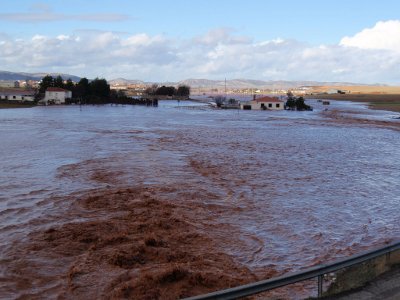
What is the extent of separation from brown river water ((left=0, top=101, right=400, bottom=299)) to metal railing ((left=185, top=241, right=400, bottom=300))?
2.08 meters

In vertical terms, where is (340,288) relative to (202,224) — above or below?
above

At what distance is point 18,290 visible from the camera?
356 inches

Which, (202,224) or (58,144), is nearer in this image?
(202,224)

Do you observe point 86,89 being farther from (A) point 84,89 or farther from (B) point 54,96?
(B) point 54,96

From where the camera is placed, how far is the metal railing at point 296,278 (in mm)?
5561

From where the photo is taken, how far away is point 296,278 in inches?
243

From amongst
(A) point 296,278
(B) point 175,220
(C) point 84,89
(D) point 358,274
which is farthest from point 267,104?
(A) point 296,278

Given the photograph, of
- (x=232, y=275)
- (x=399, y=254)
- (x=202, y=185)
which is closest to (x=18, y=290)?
(x=232, y=275)

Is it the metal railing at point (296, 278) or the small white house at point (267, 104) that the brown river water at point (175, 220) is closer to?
the metal railing at point (296, 278)

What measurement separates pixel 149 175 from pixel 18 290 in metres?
12.6

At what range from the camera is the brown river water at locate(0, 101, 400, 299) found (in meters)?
9.66

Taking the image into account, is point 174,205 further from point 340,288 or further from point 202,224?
point 340,288

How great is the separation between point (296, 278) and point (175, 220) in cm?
795

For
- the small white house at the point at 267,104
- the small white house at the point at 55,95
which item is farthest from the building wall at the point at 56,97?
the small white house at the point at 267,104
